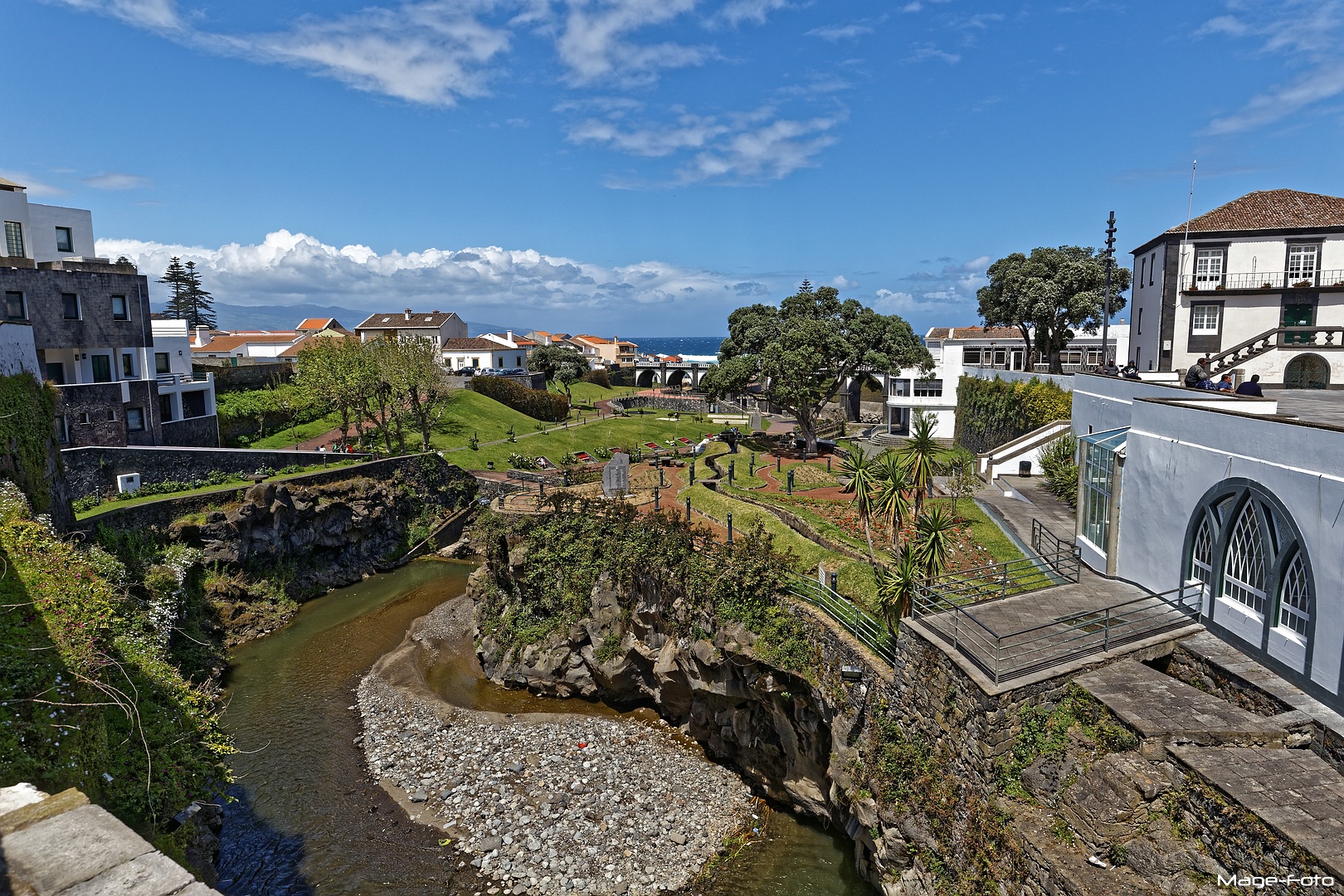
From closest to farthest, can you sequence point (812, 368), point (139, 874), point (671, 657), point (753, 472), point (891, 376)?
point (139, 874) < point (671, 657) < point (753, 472) < point (812, 368) < point (891, 376)

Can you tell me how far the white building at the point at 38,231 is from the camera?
41722 millimetres

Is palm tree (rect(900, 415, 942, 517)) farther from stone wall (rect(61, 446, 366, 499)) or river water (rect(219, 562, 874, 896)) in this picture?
stone wall (rect(61, 446, 366, 499))

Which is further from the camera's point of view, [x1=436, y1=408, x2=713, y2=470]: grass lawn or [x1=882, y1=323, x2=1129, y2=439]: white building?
[x1=882, y1=323, x2=1129, y2=439]: white building

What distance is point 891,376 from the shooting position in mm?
65625

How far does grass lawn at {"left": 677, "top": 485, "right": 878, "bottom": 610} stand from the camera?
861 inches

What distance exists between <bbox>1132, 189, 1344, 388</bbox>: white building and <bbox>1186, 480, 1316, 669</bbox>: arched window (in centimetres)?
2089

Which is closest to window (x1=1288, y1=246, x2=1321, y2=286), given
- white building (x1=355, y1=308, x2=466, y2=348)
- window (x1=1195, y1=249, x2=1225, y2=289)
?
window (x1=1195, y1=249, x2=1225, y2=289)

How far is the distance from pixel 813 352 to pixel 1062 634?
109ft

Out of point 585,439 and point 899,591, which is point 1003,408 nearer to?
point 899,591

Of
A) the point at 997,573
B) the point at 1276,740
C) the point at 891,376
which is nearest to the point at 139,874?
the point at 1276,740

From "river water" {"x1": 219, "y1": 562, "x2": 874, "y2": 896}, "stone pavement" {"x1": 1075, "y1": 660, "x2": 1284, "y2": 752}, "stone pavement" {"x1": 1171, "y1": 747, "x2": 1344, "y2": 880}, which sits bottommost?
"river water" {"x1": 219, "y1": 562, "x2": 874, "y2": 896}

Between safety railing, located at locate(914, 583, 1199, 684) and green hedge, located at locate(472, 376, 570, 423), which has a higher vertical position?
green hedge, located at locate(472, 376, 570, 423)

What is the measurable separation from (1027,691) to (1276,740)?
3.75m

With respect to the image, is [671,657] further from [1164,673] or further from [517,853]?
[1164,673]
